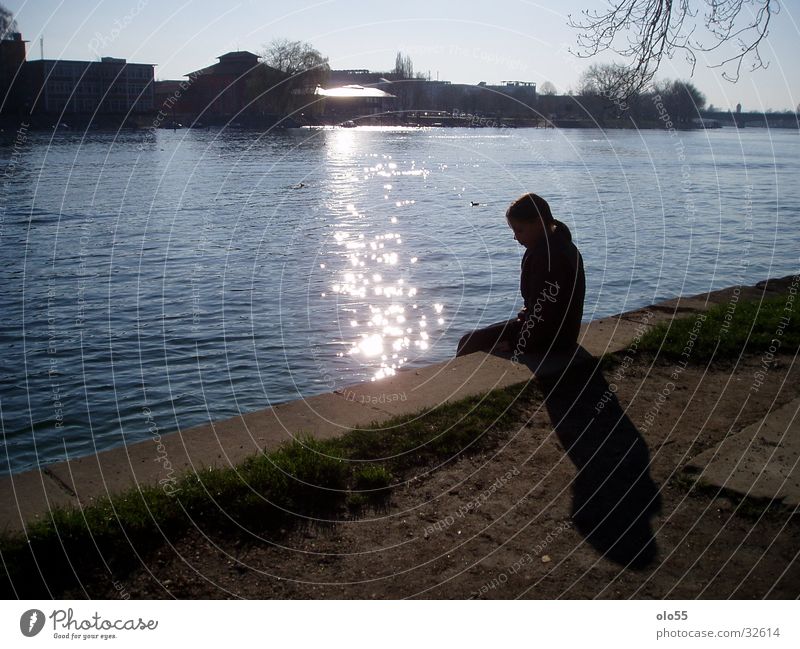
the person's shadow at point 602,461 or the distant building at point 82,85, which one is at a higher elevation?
the distant building at point 82,85

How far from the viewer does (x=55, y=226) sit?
71.6 ft

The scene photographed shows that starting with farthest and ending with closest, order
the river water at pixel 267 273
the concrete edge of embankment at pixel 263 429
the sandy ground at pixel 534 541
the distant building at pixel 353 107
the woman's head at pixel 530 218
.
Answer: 1. the distant building at pixel 353 107
2. the river water at pixel 267 273
3. the woman's head at pixel 530 218
4. the concrete edge of embankment at pixel 263 429
5. the sandy ground at pixel 534 541

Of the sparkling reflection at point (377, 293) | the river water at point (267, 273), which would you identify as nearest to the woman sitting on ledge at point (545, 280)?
the sparkling reflection at point (377, 293)

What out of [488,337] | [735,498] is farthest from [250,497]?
[488,337]

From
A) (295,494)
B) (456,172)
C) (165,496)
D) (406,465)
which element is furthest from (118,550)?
(456,172)

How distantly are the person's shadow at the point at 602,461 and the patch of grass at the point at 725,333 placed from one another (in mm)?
959

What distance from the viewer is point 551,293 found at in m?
6.96

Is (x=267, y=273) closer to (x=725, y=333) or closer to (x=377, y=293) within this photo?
(x=377, y=293)

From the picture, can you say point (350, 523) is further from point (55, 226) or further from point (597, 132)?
point (597, 132)

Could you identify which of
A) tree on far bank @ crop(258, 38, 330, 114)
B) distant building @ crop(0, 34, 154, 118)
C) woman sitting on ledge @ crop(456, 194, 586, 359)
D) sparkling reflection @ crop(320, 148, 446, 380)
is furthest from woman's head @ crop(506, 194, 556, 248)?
distant building @ crop(0, 34, 154, 118)

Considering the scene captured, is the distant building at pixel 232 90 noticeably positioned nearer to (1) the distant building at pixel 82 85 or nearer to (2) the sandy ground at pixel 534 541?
(1) the distant building at pixel 82 85

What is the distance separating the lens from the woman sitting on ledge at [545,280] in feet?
22.7

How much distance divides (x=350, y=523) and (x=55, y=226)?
19.8 metres

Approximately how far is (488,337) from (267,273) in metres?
8.96
